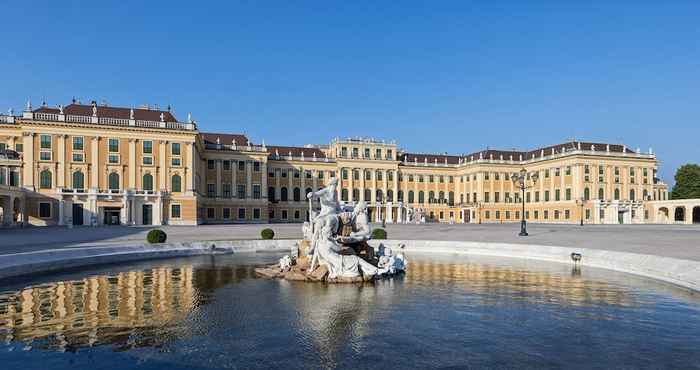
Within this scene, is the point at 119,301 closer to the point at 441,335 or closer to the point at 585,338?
the point at 441,335

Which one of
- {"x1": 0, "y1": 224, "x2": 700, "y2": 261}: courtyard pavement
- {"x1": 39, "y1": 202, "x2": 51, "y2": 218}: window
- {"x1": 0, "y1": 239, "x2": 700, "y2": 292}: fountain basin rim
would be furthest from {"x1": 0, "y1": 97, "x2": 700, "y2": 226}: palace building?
{"x1": 0, "y1": 239, "x2": 700, "y2": 292}: fountain basin rim

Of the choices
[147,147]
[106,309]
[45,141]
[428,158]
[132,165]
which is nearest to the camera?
[106,309]

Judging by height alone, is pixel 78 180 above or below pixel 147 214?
above

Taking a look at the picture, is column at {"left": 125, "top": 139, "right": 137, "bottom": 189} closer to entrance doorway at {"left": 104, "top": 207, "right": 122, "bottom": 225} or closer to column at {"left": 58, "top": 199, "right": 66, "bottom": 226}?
entrance doorway at {"left": 104, "top": 207, "right": 122, "bottom": 225}

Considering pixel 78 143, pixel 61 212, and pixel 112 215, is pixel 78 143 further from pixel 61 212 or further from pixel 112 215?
pixel 112 215

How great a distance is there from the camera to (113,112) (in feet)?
189

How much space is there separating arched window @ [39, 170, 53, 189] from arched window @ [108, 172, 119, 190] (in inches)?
240

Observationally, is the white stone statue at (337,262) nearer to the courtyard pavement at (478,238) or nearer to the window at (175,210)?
the courtyard pavement at (478,238)

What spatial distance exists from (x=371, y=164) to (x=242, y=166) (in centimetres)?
2286

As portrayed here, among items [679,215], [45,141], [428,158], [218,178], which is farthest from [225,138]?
[679,215]

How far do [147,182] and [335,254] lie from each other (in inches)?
1870

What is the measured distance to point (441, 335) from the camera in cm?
808

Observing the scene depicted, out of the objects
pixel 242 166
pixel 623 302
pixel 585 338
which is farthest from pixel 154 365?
pixel 242 166

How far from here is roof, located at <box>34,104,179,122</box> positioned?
54875mm
